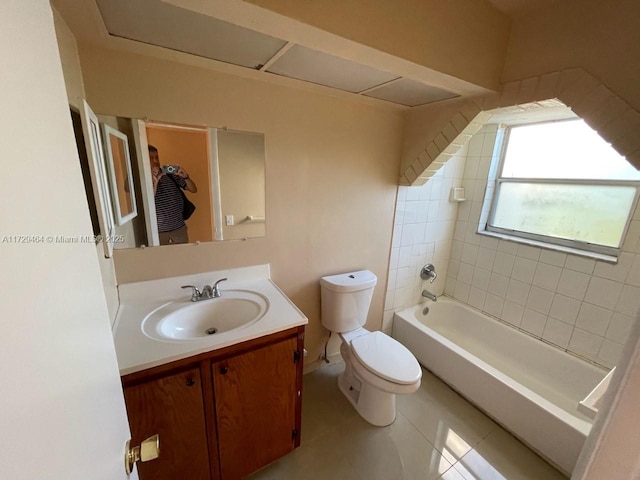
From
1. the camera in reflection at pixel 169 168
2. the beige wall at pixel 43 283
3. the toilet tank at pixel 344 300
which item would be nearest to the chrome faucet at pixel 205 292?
the camera in reflection at pixel 169 168

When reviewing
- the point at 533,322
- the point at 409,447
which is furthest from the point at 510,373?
the point at 409,447

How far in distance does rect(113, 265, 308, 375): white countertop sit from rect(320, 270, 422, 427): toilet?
1.60 ft

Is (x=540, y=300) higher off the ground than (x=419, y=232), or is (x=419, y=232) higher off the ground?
(x=419, y=232)

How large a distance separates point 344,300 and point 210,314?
831 mm

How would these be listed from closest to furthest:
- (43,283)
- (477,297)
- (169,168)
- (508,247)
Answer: (43,283) → (169,168) → (508,247) → (477,297)

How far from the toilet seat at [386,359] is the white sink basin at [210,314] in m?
0.71

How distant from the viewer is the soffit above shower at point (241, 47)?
856mm

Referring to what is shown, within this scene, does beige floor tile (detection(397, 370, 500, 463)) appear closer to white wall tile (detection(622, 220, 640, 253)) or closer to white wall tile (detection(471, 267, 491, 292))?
white wall tile (detection(471, 267, 491, 292))

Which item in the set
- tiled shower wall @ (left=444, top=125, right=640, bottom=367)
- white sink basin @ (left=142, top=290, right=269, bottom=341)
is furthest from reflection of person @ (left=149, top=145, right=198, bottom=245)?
tiled shower wall @ (left=444, top=125, right=640, bottom=367)

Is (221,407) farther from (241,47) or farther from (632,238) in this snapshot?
(632,238)

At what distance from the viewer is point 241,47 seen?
106 cm

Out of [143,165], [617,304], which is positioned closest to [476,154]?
[617,304]

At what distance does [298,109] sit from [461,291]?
2.14 metres

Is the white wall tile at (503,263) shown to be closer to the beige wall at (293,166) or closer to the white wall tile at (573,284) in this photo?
the white wall tile at (573,284)
